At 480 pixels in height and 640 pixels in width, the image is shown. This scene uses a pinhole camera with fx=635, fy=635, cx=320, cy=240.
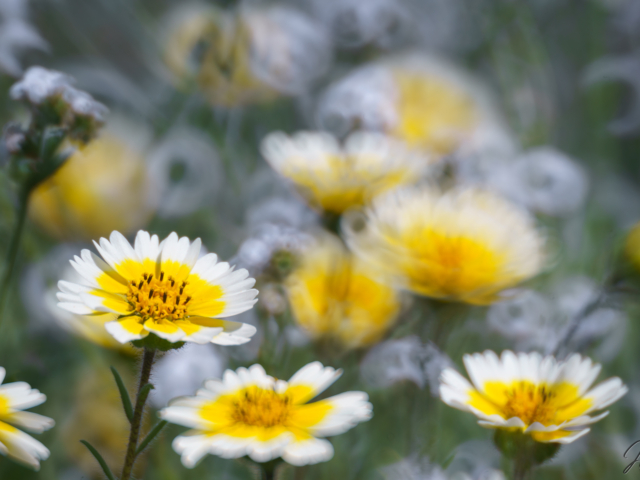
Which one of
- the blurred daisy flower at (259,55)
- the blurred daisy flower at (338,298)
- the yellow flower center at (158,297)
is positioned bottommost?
the yellow flower center at (158,297)

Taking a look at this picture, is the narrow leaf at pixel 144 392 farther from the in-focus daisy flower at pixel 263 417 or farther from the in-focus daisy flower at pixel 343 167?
the in-focus daisy flower at pixel 343 167

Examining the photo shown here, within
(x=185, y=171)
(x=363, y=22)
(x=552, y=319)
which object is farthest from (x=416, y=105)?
(x=552, y=319)

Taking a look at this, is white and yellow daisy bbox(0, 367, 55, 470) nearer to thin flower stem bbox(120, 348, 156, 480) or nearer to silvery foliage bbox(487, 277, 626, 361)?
thin flower stem bbox(120, 348, 156, 480)

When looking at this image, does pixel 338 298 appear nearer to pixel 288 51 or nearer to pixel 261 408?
pixel 261 408

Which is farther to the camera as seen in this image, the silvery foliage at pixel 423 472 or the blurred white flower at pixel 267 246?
the blurred white flower at pixel 267 246

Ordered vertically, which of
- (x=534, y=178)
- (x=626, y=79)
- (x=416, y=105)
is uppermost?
(x=626, y=79)

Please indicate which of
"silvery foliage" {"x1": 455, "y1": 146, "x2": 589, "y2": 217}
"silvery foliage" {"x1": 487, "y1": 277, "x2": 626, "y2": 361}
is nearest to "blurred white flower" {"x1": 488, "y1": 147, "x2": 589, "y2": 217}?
"silvery foliage" {"x1": 455, "y1": 146, "x2": 589, "y2": 217}


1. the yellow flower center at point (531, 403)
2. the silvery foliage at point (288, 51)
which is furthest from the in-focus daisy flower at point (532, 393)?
the silvery foliage at point (288, 51)
